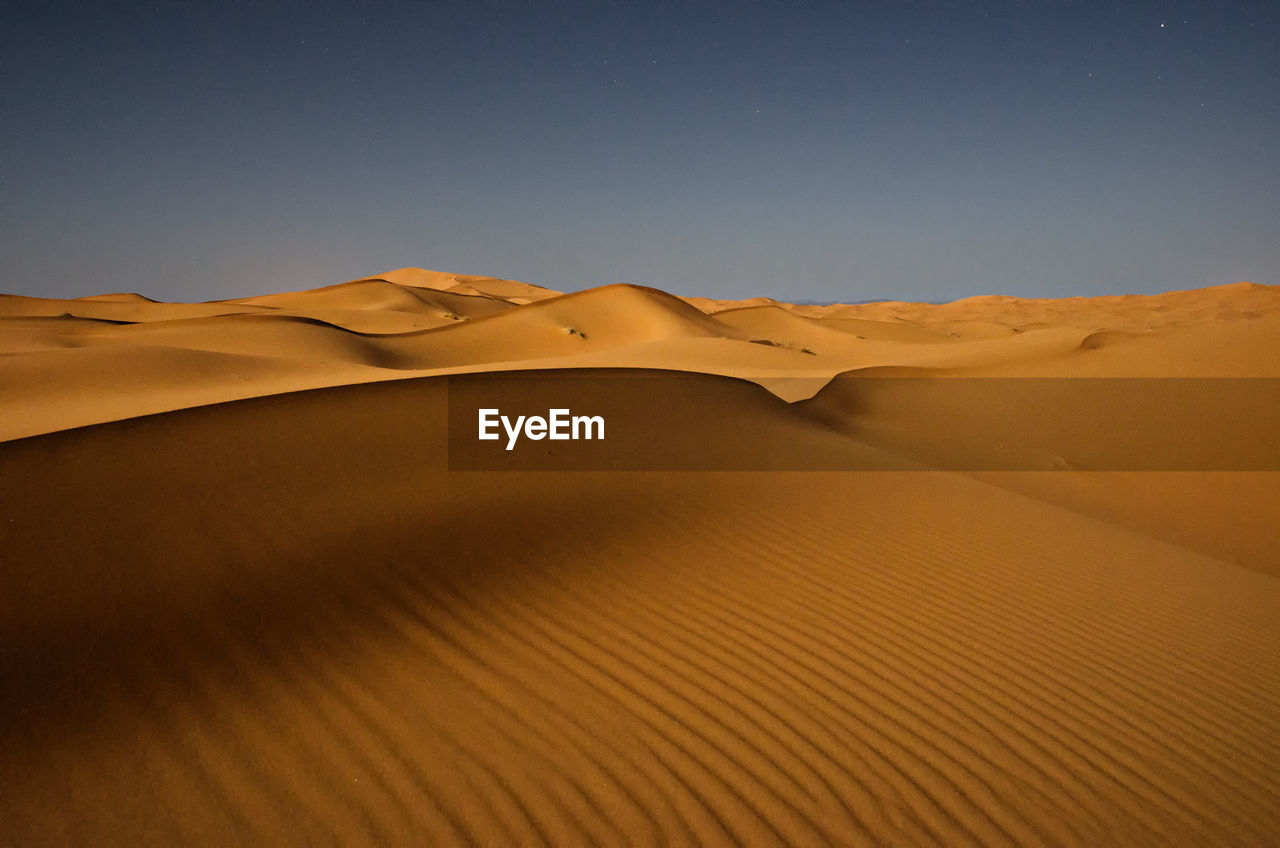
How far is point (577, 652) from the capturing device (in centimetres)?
345

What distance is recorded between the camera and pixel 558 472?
6051 millimetres

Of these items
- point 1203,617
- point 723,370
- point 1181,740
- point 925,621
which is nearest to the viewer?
point 1181,740

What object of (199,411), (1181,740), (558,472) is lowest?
(1181,740)

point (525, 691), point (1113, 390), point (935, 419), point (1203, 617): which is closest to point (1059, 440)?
point (935, 419)

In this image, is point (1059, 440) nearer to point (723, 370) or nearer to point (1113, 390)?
point (1113, 390)

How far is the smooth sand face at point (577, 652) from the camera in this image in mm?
2459

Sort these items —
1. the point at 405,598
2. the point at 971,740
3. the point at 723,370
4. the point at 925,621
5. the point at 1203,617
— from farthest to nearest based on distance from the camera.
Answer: the point at 723,370 → the point at 1203,617 → the point at 925,621 → the point at 405,598 → the point at 971,740

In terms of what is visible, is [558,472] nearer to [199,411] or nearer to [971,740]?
[199,411]

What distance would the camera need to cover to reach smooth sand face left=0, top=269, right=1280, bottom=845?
8.07 feet

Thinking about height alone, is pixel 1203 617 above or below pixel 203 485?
below

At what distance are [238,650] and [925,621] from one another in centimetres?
406

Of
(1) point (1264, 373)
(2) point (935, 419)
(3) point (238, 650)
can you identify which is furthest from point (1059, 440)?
(3) point (238, 650)

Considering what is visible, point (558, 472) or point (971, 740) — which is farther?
point (558, 472)

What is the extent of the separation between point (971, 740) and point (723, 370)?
20.4m
